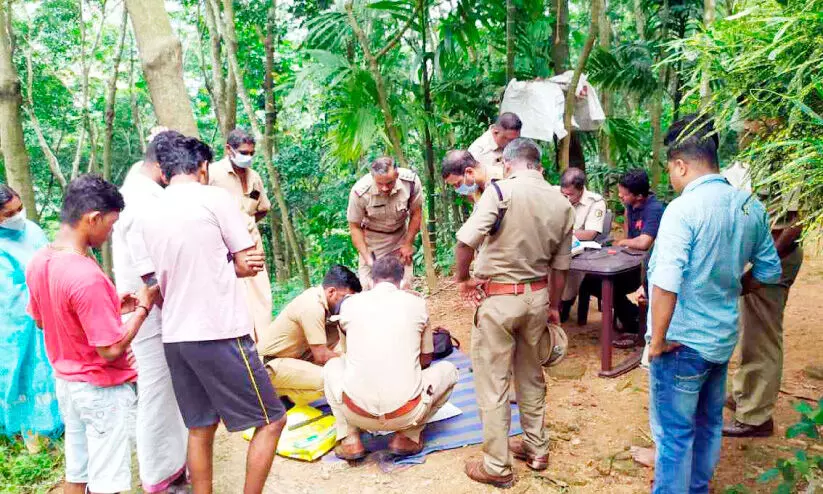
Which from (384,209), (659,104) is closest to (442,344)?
(384,209)

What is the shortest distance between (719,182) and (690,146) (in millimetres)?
198

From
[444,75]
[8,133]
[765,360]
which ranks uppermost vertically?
[444,75]

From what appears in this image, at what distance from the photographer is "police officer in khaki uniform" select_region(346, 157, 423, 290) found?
186 inches

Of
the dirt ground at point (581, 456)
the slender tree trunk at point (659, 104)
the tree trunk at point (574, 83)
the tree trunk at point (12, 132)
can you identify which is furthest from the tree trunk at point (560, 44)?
the tree trunk at point (12, 132)

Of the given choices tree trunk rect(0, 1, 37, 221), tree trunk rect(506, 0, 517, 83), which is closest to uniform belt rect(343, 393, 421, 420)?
tree trunk rect(506, 0, 517, 83)

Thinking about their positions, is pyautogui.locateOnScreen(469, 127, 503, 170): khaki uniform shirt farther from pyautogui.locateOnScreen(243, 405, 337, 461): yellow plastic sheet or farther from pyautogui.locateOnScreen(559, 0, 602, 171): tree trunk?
pyautogui.locateOnScreen(243, 405, 337, 461): yellow plastic sheet

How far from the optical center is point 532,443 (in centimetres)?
329

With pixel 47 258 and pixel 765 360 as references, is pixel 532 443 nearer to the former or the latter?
pixel 765 360

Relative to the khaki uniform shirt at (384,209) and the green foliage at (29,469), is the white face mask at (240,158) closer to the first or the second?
the khaki uniform shirt at (384,209)

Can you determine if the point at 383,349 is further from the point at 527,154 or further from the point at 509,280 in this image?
the point at 527,154

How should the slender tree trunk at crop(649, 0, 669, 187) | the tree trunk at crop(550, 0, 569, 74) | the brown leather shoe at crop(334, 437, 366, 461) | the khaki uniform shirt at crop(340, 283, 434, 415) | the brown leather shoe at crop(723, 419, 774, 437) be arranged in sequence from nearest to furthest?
1. the khaki uniform shirt at crop(340, 283, 434, 415)
2. the brown leather shoe at crop(723, 419, 774, 437)
3. the brown leather shoe at crop(334, 437, 366, 461)
4. the tree trunk at crop(550, 0, 569, 74)
5. the slender tree trunk at crop(649, 0, 669, 187)

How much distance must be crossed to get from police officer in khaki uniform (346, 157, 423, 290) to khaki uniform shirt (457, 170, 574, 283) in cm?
163

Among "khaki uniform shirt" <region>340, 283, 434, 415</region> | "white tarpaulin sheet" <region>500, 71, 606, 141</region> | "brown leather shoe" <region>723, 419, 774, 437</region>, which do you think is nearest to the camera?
"khaki uniform shirt" <region>340, 283, 434, 415</region>

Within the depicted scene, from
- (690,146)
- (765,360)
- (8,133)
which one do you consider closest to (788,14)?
(690,146)
